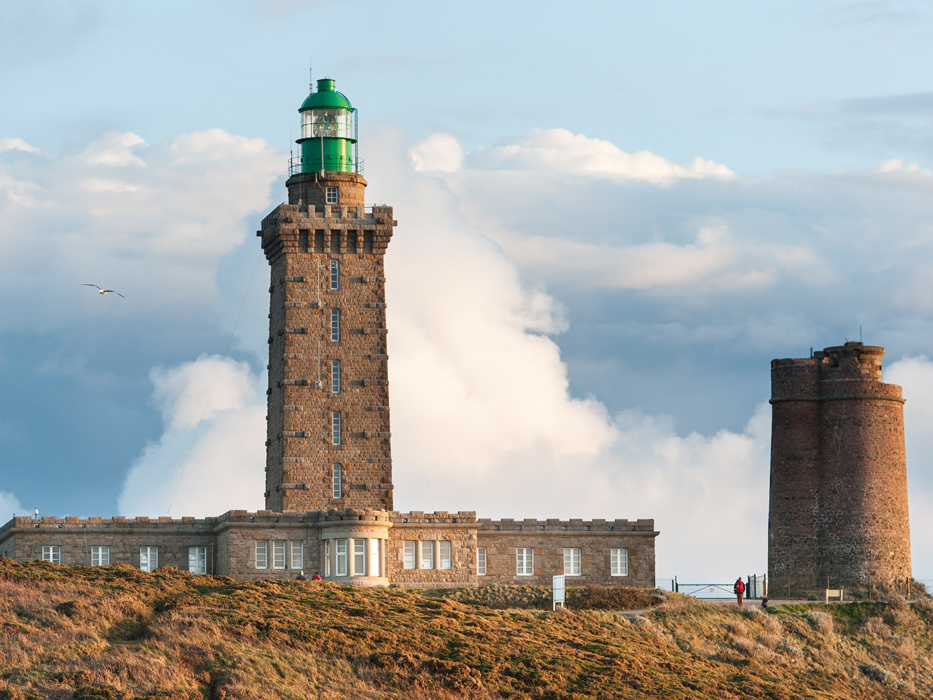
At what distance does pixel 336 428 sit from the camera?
81188 mm

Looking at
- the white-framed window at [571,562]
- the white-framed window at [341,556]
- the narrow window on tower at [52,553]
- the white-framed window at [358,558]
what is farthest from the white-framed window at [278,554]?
the white-framed window at [571,562]

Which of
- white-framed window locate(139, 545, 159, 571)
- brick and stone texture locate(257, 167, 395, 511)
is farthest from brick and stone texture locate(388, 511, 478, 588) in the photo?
white-framed window locate(139, 545, 159, 571)

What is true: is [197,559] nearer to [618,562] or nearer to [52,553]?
[52,553]

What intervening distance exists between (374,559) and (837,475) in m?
21.6

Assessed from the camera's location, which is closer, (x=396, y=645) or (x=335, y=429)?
(x=396, y=645)

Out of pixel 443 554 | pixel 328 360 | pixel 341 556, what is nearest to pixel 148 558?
pixel 341 556

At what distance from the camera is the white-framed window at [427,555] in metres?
77.8

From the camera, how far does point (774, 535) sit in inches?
3265

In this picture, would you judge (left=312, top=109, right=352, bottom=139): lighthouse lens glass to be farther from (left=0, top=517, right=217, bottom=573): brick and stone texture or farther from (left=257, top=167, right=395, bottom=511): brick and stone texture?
(left=0, top=517, right=217, bottom=573): brick and stone texture

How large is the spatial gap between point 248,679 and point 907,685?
30426mm

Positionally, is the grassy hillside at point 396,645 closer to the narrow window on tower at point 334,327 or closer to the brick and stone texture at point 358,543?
the brick and stone texture at point 358,543

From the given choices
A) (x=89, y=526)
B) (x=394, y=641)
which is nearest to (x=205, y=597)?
(x=394, y=641)

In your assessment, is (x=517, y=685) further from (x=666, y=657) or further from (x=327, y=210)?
(x=327, y=210)

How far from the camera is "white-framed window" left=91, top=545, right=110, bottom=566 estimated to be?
77.4 m
